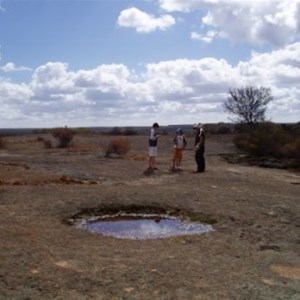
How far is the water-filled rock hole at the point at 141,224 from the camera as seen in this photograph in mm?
9367

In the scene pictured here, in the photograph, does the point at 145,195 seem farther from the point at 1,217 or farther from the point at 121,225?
the point at 1,217

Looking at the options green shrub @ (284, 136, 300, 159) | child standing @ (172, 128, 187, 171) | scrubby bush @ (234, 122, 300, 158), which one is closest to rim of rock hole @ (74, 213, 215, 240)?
child standing @ (172, 128, 187, 171)

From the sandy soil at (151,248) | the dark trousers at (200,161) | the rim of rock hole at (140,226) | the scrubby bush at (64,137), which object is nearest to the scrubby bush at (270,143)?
the dark trousers at (200,161)

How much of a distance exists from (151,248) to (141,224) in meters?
2.16

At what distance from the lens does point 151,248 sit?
8062 mm

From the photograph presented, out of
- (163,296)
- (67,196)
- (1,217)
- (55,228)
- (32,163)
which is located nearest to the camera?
(163,296)

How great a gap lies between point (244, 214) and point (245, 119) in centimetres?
4554

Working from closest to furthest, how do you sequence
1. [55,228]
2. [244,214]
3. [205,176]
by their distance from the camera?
[55,228]
[244,214]
[205,176]

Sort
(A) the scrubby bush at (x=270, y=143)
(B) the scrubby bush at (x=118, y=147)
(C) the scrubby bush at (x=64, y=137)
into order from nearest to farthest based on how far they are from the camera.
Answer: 1. (B) the scrubby bush at (x=118, y=147)
2. (A) the scrubby bush at (x=270, y=143)
3. (C) the scrubby bush at (x=64, y=137)

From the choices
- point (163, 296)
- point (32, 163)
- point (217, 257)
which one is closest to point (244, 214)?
point (217, 257)

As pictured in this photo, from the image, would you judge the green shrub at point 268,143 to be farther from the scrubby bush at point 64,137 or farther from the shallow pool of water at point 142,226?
the shallow pool of water at point 142,226

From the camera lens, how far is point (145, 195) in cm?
1255

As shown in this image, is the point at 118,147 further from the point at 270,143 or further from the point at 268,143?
the point at 270,143

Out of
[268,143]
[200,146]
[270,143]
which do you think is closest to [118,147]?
[268,143]
